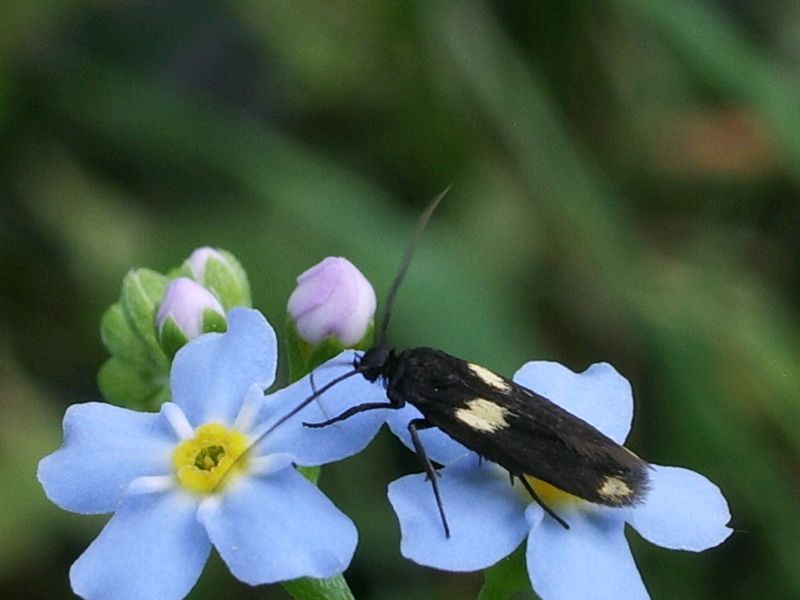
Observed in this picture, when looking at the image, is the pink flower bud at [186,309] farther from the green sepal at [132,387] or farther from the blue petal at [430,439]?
the blue petal at [430,439]

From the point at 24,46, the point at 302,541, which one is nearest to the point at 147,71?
the point at 24,46

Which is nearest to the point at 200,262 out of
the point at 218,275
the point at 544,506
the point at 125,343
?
the point at 218,275

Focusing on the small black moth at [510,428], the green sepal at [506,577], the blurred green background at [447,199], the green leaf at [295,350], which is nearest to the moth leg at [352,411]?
the small black moth at [510,428]

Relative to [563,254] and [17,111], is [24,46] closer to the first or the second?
[17,111]

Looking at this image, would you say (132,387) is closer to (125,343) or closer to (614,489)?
(125,343)

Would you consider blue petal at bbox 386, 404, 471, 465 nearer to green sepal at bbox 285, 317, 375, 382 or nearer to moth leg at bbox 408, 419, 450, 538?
moth leg at bbox 408, 419, 450, 538

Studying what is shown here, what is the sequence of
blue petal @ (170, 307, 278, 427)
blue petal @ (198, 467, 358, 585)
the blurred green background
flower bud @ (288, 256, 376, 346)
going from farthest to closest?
the blurred green background → flower bud @ (288, 256, 376, 346) → blue petal @ (170, 307, 278, 427) → blue petal @ (198, 467, 358, 585)

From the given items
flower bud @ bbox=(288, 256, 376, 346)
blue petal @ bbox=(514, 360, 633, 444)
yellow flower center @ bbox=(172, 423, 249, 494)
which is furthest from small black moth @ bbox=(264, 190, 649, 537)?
flower bud @ bbox=(288, 256, 376, 346)
